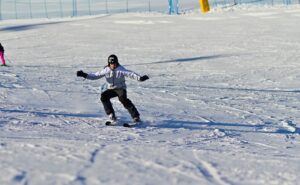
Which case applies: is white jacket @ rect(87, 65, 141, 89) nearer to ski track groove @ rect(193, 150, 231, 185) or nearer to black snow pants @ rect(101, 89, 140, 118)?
black snow pants @ rect(101, 89, 140, 118)

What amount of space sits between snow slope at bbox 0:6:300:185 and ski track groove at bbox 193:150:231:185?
2 centimetres

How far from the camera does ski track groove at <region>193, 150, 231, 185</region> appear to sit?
4.78m

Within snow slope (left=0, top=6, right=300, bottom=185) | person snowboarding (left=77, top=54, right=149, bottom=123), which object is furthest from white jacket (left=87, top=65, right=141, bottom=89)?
snow slope (left=0, top=6, right=300, bottom=185)

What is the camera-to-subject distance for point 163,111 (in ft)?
31.1

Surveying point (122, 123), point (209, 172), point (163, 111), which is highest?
point (209, 172)

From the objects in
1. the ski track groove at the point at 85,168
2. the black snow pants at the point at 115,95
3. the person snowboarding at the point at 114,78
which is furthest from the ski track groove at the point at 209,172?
the black snow pants at the point at 115,95

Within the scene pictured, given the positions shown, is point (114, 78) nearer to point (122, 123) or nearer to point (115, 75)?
point (115, 75)

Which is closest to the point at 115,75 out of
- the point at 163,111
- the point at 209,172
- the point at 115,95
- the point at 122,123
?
the point at 115,95

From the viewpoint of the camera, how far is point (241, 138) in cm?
727

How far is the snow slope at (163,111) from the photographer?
5074 millimetres

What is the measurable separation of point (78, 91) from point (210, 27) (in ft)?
53.4

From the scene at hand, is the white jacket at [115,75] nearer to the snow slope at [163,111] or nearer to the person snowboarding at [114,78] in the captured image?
the person snowboarding at [114,78]

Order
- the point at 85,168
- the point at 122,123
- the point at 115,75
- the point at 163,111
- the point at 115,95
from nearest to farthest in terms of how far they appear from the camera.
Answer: the point at 85,168, the point at 115,75, the point at 115,95, the point at 122,123, the point at 163,111

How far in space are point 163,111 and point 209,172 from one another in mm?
4447
